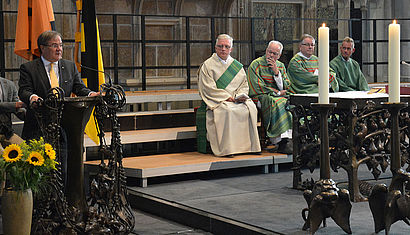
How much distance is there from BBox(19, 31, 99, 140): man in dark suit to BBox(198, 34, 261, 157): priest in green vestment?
208cm

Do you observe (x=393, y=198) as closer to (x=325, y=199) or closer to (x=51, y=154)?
(x=325, y=199)

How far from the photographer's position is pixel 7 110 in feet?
16.2

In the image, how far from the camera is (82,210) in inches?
180

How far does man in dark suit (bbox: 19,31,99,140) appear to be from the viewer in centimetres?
468

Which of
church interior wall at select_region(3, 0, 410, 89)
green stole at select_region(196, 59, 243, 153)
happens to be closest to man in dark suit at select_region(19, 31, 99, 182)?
green stole at select_region(196, 59, 243, 153)

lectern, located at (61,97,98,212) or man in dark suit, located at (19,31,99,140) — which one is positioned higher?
man in dark suit, located at (19,31,99,140)

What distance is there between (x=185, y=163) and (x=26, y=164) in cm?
236

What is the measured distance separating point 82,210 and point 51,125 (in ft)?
2.27

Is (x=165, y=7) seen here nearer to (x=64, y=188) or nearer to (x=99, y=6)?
(x=99, y=6)

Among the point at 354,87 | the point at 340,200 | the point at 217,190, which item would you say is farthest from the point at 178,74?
the point at 340,200

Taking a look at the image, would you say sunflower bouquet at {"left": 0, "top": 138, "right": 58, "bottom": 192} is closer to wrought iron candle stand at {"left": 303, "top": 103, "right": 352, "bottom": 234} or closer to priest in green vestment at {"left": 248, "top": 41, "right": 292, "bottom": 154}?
wrought iron candle stand at {"left": 303, "top": 103, "right": 352, "bottom": 234}

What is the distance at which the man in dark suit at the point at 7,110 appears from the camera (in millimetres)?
4918

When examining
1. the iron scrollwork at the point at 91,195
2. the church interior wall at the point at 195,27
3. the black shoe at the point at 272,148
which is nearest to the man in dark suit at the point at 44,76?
the iron scrollwork at the point at 91,195

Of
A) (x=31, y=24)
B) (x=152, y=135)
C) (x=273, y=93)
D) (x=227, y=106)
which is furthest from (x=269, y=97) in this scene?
(x=31, y=24)
